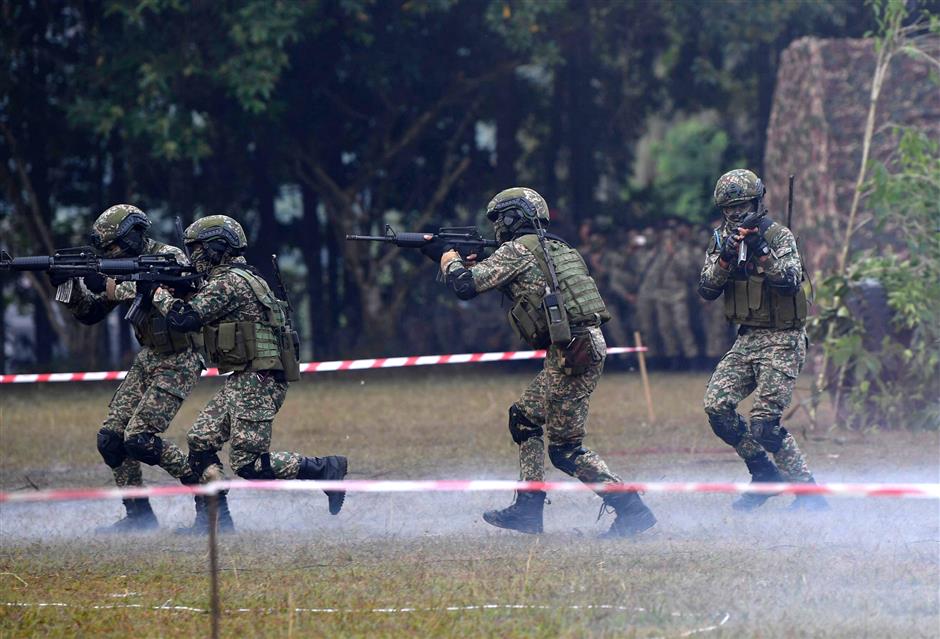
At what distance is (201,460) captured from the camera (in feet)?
27.0

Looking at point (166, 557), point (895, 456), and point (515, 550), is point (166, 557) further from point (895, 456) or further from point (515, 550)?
point (895, 456)

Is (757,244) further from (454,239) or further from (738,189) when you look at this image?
(454,239)

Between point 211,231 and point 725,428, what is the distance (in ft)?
10.4

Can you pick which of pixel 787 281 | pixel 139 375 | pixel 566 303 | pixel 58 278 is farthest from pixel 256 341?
pixel 787 281

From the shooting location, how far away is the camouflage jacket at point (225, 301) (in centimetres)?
792

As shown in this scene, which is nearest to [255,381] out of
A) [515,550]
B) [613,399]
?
[515,550]

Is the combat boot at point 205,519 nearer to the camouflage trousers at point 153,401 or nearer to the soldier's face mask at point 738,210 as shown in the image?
the camouflage trousers at point 153,401

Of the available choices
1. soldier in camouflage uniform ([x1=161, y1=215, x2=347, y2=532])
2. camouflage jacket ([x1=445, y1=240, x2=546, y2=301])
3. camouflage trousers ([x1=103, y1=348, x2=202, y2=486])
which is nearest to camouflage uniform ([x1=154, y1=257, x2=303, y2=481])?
soldier in camouflage uniform ([x1=161, y1=215, x2=347, y2=532])

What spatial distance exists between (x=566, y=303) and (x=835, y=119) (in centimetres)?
1000

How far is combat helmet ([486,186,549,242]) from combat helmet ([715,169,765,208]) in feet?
3.86

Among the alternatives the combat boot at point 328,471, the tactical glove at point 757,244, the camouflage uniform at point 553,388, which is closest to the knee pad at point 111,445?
the combat boot at point 328,471

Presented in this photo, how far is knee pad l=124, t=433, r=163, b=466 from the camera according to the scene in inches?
327

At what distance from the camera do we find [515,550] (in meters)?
7.60

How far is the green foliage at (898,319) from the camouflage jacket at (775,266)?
405 centimetres
